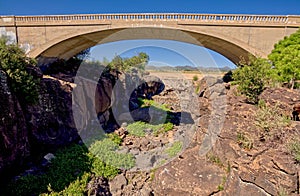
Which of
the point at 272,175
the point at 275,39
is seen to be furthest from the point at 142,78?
the point at 272,175

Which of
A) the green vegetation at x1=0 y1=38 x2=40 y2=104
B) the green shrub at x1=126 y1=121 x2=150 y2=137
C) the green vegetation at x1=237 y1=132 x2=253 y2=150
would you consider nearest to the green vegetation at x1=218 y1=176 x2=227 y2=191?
the green vegetation at x1=237 y1=132 x2=253 y2=150

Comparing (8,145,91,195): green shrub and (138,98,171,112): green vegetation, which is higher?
(138,98,171,112): green vegetation

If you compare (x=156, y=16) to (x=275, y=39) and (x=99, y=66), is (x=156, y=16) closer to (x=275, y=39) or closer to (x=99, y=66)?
(x=99, y=66)

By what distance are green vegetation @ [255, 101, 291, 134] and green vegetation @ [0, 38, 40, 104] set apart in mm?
8035

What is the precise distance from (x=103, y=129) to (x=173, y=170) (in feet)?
20.2

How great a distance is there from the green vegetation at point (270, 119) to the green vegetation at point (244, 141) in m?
0.51

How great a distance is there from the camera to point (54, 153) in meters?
8.27

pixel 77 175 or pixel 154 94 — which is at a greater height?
pixel 154 94

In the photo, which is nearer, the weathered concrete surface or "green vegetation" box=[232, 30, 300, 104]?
"green vegetation" box=[232, 30, 300, 104]

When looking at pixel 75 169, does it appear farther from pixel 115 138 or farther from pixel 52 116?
pixel 115 138

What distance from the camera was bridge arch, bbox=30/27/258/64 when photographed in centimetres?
1255

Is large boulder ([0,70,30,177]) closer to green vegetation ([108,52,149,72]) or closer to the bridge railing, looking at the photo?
the bridge railing

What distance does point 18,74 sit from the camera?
743 centimetres

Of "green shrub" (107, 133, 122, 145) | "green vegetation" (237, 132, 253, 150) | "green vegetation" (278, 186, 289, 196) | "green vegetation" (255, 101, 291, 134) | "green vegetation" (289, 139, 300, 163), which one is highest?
"green vegetation" (255, 101, 291, 134)
